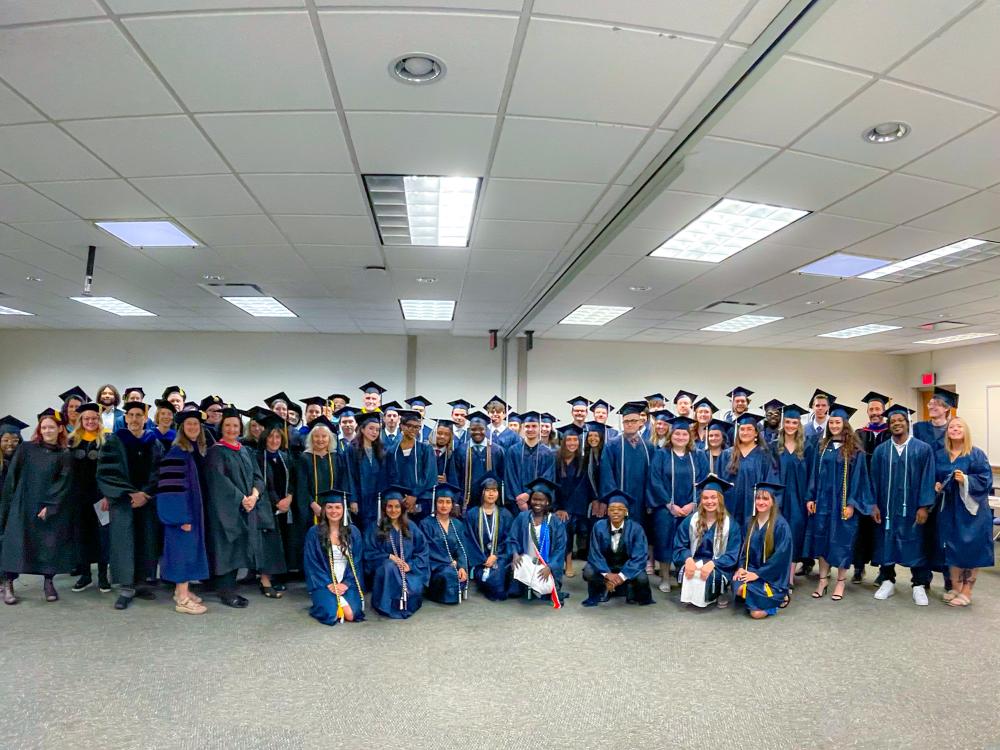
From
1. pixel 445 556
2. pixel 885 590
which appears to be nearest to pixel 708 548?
pixel 885 590

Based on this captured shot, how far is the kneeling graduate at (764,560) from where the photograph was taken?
4.15 meters

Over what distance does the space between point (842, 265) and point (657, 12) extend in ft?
14.1

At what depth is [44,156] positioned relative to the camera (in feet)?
11.5

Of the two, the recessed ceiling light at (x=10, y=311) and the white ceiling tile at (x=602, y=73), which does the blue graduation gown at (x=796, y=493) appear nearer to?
the white ceiling tile at (x=602, y=73)

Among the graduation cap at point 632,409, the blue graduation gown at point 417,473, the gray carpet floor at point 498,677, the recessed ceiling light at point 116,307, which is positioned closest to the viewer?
the gray carpet floor at point 498,677

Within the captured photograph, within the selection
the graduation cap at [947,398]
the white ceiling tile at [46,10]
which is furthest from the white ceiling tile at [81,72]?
the graduation cap at [947,398]

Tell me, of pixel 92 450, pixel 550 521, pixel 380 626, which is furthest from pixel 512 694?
pixel 92 450

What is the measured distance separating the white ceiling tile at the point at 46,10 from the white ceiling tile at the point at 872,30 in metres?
2.64

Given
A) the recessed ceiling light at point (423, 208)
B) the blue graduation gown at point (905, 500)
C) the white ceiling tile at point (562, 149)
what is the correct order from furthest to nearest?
1. the blue graduation gown at point (905, 500)
2. the recessed ceiling light at point (423, 208)
3. the white ceiling tile at point (562, 149)

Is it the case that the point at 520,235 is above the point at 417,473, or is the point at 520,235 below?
above

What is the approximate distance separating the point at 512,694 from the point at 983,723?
82.7 inches

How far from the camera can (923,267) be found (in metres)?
5.66

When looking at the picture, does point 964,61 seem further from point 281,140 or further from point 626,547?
point 626,547

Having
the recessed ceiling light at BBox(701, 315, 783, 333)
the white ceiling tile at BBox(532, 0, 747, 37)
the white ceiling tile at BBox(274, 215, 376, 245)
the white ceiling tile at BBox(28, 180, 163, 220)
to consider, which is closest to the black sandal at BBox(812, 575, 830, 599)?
the white ceiling tile at BBox(532, 0, 747, 37)
